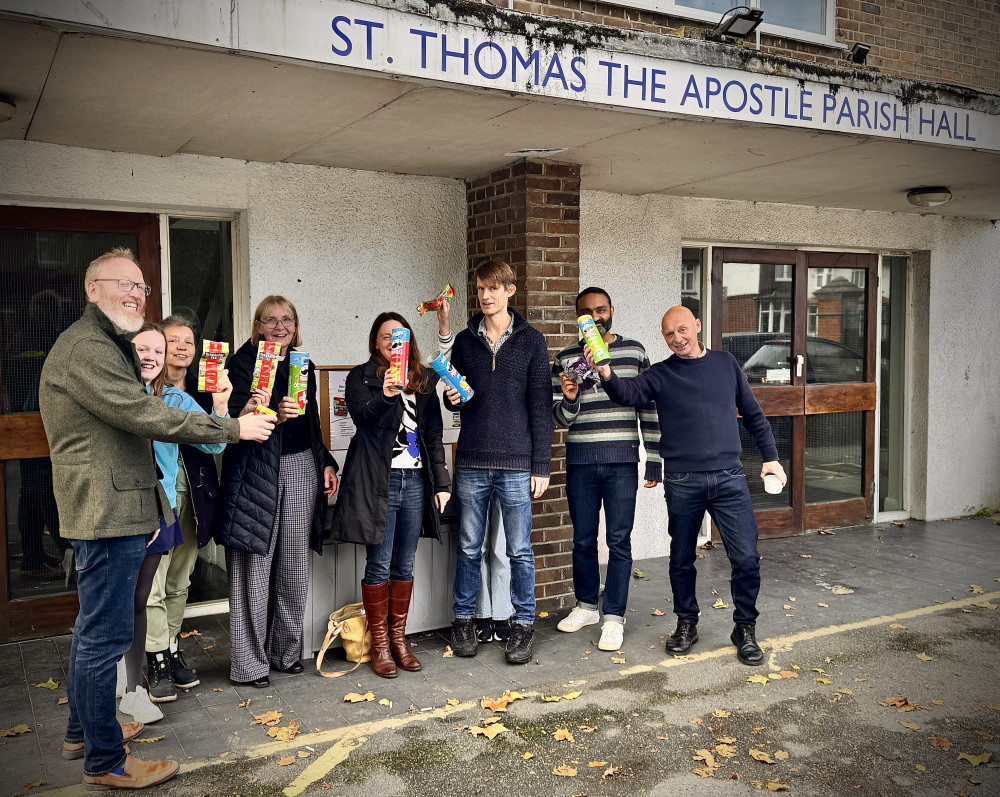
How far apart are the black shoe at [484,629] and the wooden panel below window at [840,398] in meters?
4.24

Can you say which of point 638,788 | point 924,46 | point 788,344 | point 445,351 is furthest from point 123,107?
point 924,46

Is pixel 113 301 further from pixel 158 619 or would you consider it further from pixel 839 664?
pixel 839 664

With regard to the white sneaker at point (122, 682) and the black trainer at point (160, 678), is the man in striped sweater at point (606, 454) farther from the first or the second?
the white sneaker at point (122, 682)

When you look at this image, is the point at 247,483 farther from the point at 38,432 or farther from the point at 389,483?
the point at 38,432

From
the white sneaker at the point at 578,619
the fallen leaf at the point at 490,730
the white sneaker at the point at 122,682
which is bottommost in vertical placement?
the fallen leaf at the point at 490,730

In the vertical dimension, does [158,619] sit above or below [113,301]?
below

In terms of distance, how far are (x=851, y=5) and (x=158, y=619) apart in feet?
23.1

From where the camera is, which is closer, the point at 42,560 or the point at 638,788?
the point at 638,788

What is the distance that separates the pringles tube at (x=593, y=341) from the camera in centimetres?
461

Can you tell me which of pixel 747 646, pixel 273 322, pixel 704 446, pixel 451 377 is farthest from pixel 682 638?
pixel 273 322

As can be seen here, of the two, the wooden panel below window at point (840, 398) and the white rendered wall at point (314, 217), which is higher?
the white rendered wall at point (314, 217)

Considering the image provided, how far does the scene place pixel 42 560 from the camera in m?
5.36

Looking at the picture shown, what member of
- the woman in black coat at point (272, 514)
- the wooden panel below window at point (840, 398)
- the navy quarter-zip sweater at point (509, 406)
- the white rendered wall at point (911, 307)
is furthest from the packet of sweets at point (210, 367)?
the wooden panel below window at point (840, 398)

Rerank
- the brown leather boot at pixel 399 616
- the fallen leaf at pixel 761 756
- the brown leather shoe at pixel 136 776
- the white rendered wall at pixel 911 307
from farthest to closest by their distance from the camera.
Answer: the white rendered wall at pixel 911 307
the brown leather boot at pixel 399 616
the fallen leaf at pixel 761 756
the brown leather shoe at pixel 136 776
